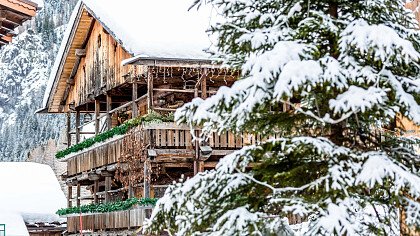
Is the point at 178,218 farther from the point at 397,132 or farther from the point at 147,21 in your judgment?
the point at 147,21

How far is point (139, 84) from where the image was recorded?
26500 mm

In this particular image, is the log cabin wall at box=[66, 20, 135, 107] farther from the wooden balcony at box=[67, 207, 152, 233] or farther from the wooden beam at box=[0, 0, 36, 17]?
the wooden beam at box=[0, 0, 36, 17]

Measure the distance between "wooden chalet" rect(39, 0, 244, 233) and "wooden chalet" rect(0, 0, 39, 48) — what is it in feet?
11.1

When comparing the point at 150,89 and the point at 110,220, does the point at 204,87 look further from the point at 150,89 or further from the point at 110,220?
the point at 110,220

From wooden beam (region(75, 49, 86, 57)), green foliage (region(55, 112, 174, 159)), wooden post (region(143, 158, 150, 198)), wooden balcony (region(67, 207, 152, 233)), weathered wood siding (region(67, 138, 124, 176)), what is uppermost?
wooden beam (region(75, 49, 86, 57))

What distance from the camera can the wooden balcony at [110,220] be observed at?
2310cm

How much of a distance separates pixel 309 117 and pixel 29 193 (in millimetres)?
31802

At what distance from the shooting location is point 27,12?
19797 mm

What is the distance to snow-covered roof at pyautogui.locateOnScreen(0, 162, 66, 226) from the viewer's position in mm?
36250

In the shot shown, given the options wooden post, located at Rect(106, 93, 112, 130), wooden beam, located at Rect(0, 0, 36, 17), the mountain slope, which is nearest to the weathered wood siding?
wooden post, located at Rect(106, 93, 112, 130)

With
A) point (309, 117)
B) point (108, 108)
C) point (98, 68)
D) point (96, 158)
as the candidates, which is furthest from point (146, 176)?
point (309, 117)

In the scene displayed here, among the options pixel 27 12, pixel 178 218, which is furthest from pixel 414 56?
pixel 27 12

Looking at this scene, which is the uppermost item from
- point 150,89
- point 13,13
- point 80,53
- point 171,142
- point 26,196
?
point 80,53

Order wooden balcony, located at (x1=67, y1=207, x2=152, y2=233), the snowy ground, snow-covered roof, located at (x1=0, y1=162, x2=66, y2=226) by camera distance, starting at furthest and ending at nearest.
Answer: snow-covered roof, located at (x1=0, y1=162, x2=66, y2=226)
the snowy ground
wooden balcony, located at (x1=67, y1=207, x2=152, y2=233)
